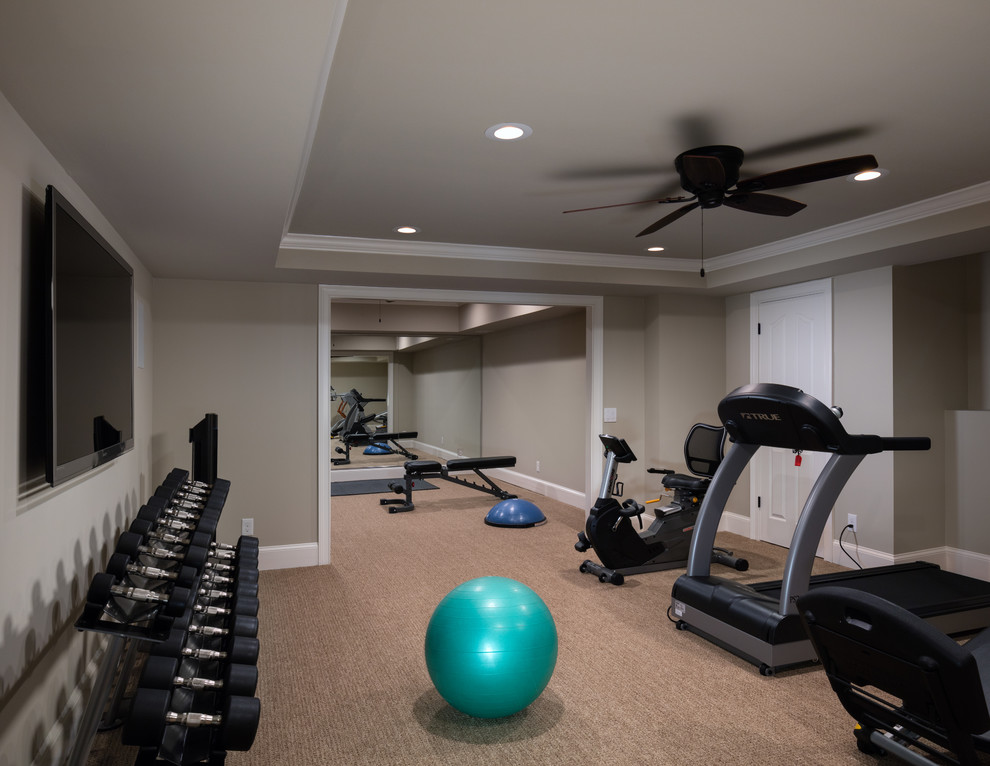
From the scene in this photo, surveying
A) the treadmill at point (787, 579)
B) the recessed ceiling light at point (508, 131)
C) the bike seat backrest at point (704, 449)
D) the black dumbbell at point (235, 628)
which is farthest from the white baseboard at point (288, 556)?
the recessed ceiling light at point (508, 131)

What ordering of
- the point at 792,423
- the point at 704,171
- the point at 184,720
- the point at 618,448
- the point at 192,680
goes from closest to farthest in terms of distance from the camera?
1. the point at 184,720
2. the point at 192,680
3. the point at 704,171
4. the point at 792,423
5. the point at 618,448

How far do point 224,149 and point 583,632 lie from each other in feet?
8.92

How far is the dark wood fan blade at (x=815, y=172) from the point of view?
7.47 ft

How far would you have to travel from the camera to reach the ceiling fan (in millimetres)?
2344

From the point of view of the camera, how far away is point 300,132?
188cm

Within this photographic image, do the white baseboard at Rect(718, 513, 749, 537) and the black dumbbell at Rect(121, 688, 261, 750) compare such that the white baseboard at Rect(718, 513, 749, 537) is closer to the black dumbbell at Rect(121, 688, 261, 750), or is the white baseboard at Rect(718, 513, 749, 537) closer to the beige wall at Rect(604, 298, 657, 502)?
the beige wall at Rect(604, 298, 657, 502)

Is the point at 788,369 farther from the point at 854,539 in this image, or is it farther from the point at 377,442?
the point at 377,442

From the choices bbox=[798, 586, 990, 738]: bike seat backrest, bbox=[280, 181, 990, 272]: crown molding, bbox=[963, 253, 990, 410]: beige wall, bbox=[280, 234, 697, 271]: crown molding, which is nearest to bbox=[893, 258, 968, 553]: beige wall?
bbox=[963, 253, 990, 410]: beige wall

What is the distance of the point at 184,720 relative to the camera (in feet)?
3.76

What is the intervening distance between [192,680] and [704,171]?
7.59ft

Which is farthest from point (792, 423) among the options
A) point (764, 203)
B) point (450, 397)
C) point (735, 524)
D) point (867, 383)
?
point (450, 397)

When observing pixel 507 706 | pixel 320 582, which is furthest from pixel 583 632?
pixel 320 582

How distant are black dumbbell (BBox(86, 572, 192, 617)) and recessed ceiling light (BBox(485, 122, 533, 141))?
1.90 metres

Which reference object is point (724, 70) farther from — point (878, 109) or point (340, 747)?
point (340, 747)
